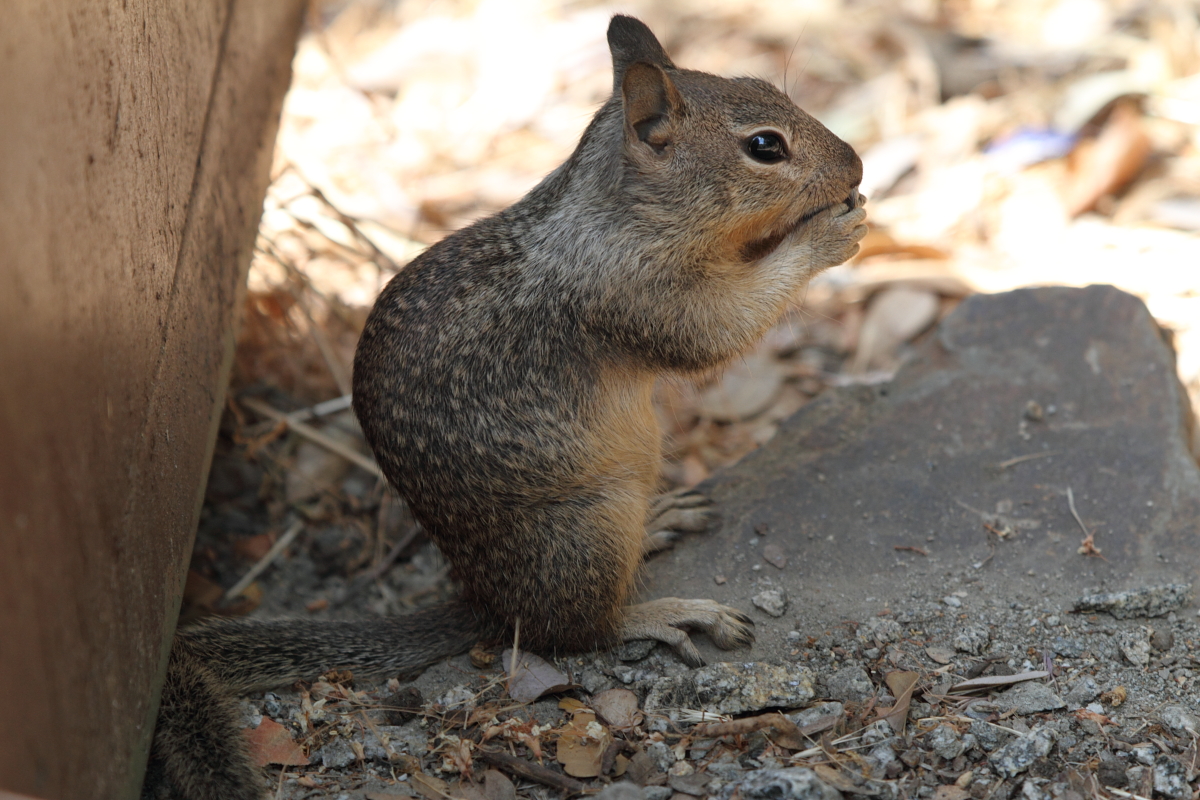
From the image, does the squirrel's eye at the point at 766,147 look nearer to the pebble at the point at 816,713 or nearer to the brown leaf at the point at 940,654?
the brown leaf at the point at 940,654

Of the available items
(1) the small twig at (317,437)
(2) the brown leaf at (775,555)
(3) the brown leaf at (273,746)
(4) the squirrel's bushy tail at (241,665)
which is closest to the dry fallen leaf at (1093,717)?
(2) the brown leaf at (775,555)

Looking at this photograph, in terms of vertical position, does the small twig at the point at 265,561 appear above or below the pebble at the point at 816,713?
above

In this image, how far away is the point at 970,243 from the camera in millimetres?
6566

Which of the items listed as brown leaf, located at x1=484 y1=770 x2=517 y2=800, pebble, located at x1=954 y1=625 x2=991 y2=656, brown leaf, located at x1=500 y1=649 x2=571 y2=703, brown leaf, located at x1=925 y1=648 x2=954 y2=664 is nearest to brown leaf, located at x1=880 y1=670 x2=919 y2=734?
brown leaf, located at x1=925 y1=648 x2=954 y2=664

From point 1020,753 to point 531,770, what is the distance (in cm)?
145

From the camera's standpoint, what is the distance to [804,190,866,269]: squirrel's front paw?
3982mm

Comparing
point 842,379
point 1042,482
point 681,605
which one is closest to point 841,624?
point 681,605

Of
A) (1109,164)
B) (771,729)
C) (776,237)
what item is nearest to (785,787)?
(771,729)

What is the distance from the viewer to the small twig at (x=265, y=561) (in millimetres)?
4645

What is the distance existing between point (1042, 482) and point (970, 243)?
279cm

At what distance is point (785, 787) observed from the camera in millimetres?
2814

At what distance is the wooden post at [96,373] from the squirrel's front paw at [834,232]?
232cm

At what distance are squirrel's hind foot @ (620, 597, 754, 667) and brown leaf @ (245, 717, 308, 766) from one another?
45.8 inches

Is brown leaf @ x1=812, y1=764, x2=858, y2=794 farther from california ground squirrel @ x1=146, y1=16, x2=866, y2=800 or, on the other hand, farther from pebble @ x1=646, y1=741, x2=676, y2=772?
california ground squirrel @ x1=146, y1=16, x2=866, y2=800
